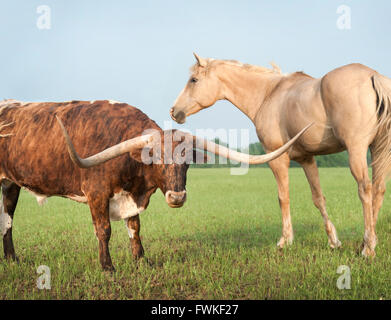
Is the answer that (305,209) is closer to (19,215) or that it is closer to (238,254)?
(238,254)

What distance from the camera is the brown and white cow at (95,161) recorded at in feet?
13.5

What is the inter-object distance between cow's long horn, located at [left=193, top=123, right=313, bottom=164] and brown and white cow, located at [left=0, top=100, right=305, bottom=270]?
12mm

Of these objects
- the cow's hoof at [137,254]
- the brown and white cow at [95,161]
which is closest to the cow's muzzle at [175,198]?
the brown and white cow at [95,161]

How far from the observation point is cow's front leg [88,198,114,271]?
4.54 metres

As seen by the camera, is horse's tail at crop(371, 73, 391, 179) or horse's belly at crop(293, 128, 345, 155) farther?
horse's belly at crop(293, 128, 345, 155)

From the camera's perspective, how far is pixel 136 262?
198 inches

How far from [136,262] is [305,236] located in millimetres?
3541

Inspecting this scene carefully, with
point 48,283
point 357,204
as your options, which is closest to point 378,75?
point 48,283

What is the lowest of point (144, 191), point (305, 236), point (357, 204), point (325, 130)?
point (357, 204)

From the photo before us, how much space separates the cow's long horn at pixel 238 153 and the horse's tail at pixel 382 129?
5.31 ft

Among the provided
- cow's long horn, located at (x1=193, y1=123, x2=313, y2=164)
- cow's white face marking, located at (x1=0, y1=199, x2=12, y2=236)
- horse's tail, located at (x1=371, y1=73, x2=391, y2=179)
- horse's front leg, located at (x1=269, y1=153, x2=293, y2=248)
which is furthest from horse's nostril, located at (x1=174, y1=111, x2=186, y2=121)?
cow's white face marking, located at (x1=0, y1=199, x2=12, y2=236)

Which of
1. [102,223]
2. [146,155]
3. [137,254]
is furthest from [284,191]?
[102,223]

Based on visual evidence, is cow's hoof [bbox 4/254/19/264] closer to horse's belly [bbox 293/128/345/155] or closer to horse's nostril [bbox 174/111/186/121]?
horse's nostril [bbox 174/111/186/121]

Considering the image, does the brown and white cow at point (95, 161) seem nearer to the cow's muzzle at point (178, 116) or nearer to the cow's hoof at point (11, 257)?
the cow's hoof at point (11, 257)
